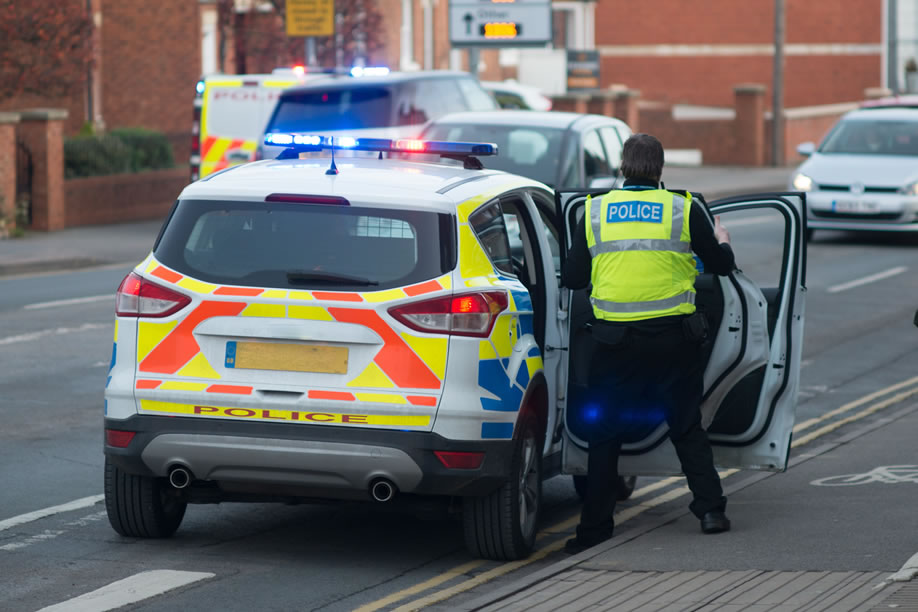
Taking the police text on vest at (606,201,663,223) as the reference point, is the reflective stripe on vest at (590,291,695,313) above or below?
below

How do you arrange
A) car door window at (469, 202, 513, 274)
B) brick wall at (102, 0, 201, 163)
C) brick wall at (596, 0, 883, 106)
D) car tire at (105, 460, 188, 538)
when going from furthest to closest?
brick wall at (596, 0, 883, 106), brick wall at (102, 0, 201, 163), car tire at (105, 460, 188, 538), car door window at (469, 202, 513, 274)

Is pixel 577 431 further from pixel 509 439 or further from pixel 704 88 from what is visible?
pixel 704 88

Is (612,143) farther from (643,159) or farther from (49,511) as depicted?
(49,511)

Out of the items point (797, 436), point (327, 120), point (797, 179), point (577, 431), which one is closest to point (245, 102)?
point (327, 120)

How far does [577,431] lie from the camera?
7664 mm

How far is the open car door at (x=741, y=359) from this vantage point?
7547 mm

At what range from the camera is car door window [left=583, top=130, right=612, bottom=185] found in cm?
1522

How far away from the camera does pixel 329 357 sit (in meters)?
6.70

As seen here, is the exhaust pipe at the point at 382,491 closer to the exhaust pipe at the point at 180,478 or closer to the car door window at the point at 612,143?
the exhaust pipe at the point at 180,478

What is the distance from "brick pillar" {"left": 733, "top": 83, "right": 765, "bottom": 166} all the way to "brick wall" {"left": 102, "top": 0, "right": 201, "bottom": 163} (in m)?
15.1

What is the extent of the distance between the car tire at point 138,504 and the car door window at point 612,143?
9029mm

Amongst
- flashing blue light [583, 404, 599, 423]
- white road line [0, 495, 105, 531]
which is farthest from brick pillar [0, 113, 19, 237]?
flashing blue light [583, 404, 599, 423]

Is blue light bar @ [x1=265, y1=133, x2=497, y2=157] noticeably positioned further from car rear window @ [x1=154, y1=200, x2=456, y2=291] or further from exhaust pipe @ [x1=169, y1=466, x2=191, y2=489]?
exhaust pipe @ [x1=169, y1=466, x2=191, y2=489]

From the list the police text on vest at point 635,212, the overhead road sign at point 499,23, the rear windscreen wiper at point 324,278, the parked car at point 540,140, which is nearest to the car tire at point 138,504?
the rear windscreen wiper at point 324,278
